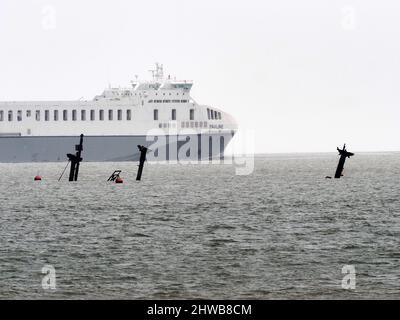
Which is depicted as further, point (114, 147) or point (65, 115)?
point (65, 115)

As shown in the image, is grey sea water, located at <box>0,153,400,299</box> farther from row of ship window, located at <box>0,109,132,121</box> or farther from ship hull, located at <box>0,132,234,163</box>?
row of ship window, located at <box>0,109,132,121</box>

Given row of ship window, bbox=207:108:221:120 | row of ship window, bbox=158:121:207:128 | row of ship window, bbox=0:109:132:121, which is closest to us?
row of ship window, bbox=158:121:207:128

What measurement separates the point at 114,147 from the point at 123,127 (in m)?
3.17

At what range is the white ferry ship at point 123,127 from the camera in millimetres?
134625

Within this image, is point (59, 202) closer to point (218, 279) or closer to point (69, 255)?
point (69, 255)

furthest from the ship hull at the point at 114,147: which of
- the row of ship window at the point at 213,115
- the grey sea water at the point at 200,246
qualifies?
the grey sea water at the point at 200,246

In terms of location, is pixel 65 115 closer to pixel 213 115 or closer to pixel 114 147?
pixel 114 147

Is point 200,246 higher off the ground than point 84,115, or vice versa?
point 84,115

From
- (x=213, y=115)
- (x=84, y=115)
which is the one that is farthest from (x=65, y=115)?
(x=213, y=115)

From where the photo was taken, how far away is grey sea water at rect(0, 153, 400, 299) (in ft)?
77.5

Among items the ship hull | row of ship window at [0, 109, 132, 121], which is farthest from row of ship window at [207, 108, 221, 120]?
row of ship window at [0, 109, 132, 121]

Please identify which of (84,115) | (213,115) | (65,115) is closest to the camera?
(84,115)

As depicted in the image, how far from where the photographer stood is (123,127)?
447 ft
